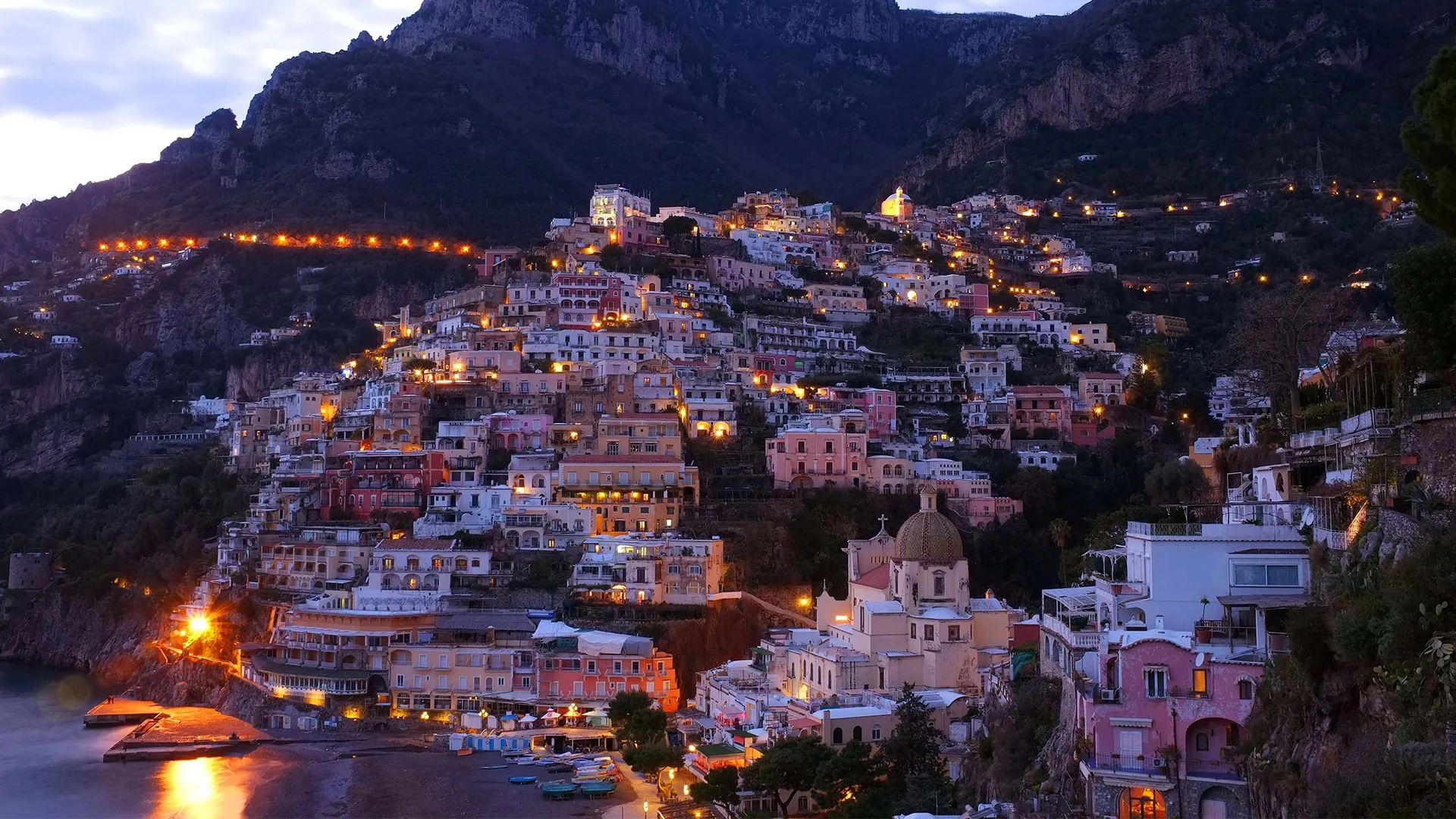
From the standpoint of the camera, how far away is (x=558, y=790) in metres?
44.8

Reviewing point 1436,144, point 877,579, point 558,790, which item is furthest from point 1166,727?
point 877,579

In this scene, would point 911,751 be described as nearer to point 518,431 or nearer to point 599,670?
point 599,670

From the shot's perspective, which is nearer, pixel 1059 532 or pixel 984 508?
pixel 1059 532

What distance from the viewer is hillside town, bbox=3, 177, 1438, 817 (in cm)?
3047

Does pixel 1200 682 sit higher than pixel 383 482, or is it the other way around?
pixel 383 482

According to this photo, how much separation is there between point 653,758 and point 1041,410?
143 ft

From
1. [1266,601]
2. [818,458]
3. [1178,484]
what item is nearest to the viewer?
[1266,601]

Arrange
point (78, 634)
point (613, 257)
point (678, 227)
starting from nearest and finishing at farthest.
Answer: point (78, 634)
point (613, 257)
point (678, 227)

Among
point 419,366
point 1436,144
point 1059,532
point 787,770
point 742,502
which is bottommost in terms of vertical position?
point 787,770

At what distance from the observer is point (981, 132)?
150750mm

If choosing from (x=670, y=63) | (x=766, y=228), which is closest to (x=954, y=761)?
(x=766, y=228)

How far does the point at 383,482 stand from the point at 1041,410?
37.3 metres

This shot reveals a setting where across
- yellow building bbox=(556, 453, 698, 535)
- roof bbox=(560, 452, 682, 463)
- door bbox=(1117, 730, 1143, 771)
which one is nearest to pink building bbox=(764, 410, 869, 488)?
yellow building bbox=(556, 453, 698, 535)

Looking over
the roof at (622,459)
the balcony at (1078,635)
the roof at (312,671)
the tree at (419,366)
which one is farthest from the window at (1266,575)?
the tree at (419,366)
